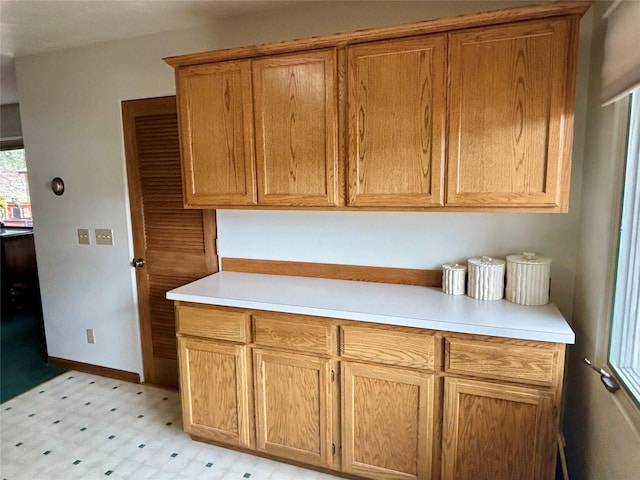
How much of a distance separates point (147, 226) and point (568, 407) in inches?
107

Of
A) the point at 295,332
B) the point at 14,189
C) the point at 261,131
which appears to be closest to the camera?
the point at 295,332

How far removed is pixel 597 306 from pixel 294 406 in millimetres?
1394

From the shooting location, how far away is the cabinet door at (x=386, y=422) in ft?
5.67

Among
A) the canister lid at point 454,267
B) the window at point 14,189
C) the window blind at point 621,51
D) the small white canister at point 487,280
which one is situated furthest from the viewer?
the window at point 14,189

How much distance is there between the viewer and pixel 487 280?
1.85 m

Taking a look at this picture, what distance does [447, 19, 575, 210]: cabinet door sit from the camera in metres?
1.56

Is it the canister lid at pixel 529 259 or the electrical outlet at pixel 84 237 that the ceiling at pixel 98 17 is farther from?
the canister lid at pixel 529 259

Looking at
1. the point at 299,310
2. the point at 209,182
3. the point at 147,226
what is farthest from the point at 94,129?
the point at 299,310

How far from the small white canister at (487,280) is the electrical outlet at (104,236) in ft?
8.07

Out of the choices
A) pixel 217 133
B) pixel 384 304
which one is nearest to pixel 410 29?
pixel 217 133

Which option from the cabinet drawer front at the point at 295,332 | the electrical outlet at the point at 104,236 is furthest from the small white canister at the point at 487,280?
the electrical outlet at the point at 104,236

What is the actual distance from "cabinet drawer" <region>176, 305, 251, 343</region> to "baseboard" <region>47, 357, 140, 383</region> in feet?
3.95

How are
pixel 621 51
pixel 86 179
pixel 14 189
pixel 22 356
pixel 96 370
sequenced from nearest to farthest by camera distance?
1. pixel 621 51
2. pixel 86 179
3. pixel 96 370
4. pixel 22 356
5. pixel 14 189

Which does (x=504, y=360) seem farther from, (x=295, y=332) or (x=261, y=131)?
(x=261, y=131)
